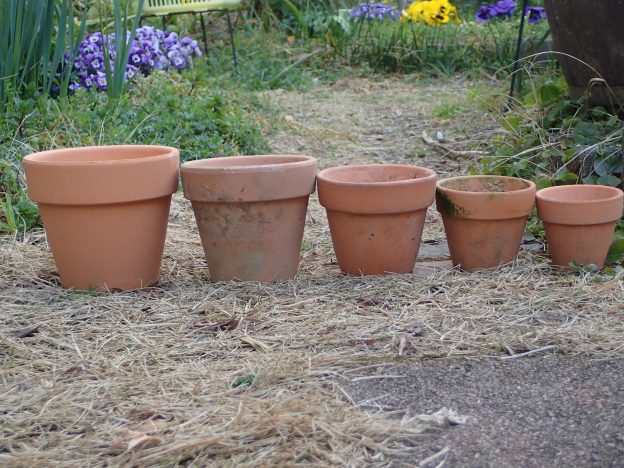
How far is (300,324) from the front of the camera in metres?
2.13

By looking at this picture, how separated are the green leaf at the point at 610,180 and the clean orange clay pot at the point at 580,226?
14.2 inches

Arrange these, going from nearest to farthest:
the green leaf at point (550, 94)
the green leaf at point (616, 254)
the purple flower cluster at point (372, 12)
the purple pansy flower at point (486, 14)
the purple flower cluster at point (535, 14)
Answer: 1. the green leaf at point (616, 254)
2. the green leaf at point (550, 94)
3. the purple flower cluster at point (535, 14)
4. the purple pansy flower at point (486, 14)
5. the purple flower cluster at point (372, 12)

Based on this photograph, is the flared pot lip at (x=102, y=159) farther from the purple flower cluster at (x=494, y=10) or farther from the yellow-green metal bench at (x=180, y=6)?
the purple flower cluster at (x=494, y=10)

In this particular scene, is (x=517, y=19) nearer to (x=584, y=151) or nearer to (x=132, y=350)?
(x=584, y=151)

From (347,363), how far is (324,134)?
9.19ft

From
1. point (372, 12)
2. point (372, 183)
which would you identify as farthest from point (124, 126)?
point (372, 12)

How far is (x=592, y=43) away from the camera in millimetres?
3191

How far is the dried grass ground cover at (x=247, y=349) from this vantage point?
1.56 m

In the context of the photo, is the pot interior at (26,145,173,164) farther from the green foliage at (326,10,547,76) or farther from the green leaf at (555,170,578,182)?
the green foliage at (326,10,547,76)

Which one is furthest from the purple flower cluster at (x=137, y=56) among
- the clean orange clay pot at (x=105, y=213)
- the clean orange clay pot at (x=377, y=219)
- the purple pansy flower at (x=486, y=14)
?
the purple pansy flower at (x=486, y=14)

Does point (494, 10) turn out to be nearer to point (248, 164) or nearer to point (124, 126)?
point (124, 126)

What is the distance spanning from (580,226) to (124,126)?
197cm

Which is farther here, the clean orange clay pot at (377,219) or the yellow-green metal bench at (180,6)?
the yellow-green metal bench at (180,6)

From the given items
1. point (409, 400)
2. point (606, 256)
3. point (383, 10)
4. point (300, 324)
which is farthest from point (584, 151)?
point (383, 10)
